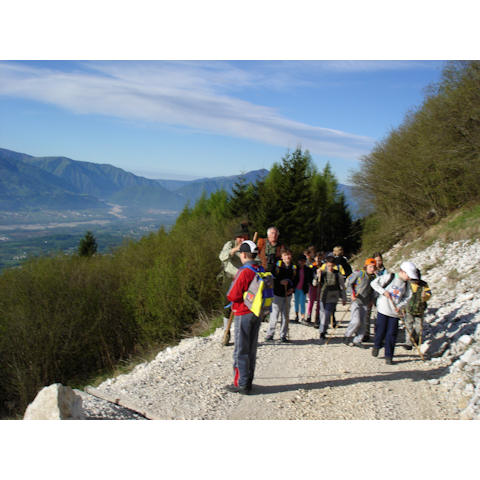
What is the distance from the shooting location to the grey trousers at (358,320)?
25.2ft

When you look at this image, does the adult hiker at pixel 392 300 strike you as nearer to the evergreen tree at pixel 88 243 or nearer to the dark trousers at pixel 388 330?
the dark trousers at pixel 388 330

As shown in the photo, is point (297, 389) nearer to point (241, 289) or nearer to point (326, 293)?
point (241, 289)

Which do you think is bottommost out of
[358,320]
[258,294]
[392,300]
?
[358,320]

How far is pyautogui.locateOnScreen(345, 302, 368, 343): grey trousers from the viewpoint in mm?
7676

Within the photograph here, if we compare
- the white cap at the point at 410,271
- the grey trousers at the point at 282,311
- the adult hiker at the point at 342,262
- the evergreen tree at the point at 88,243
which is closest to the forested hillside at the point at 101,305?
the grey trousers at the point at 282,311

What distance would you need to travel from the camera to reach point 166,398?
17.4ft

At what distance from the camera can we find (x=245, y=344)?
5016 millimetres

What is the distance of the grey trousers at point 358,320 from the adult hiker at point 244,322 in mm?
3282

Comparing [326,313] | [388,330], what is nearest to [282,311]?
[326,313]

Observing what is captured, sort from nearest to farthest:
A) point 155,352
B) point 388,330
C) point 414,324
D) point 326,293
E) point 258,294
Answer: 1. point 258,294
2. point 388,330
3. point 414,324
4. point 326,293
5. point 155,352

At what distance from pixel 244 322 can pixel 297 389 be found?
144 centimetres

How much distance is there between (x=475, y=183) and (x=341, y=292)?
12040mm

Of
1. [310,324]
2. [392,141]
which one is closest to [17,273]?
[310,324]

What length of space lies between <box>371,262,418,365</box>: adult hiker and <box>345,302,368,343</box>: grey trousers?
37.4 inches
